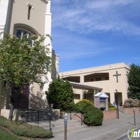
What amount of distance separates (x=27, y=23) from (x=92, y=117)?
36.9ft

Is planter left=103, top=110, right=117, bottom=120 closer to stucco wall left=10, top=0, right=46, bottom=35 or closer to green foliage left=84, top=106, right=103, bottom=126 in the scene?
green foliage left=84, top=106, right=103, bottom=126

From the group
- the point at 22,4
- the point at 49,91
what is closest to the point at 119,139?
the point at 49,91

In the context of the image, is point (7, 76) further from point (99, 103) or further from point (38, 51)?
point (99, 103)

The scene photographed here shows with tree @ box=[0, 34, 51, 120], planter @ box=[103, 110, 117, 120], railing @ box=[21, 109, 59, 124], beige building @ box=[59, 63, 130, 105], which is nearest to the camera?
tree @ box=[0, 34, 51, 120]

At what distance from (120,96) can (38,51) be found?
27682 millimetres

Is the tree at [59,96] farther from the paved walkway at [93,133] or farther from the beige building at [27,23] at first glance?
the paved walkway at [93,133]

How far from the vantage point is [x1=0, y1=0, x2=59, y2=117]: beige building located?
16097 millimetres

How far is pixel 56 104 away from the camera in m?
18.0

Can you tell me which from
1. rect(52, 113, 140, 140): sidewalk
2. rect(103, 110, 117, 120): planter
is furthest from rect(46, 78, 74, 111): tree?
rect(52, 113, 140, 140): sidewalk

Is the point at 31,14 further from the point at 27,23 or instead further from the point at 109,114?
the point at 109,114

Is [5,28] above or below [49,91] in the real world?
above

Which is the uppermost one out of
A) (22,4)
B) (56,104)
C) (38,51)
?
(22,4)

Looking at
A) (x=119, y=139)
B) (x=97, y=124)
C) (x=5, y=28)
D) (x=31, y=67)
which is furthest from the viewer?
(x=5, y=28)

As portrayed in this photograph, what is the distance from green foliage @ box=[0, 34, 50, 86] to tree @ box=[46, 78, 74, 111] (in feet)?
17.6
